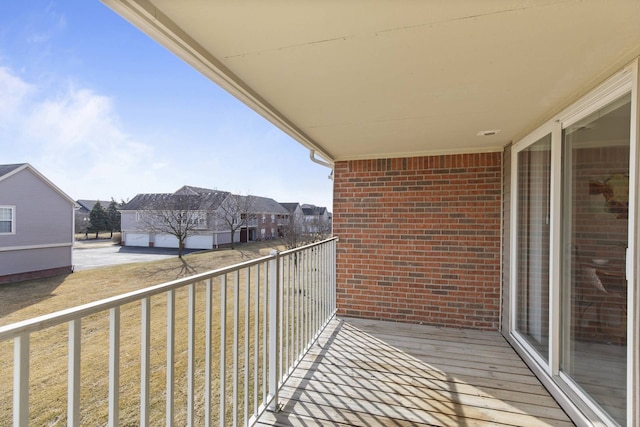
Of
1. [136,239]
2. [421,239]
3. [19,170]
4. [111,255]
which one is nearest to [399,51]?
[421,239]

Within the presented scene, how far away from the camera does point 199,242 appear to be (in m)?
26.4

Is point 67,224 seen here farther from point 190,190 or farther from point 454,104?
point 454,104

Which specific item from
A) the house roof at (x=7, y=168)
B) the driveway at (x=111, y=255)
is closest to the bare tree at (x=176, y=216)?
the driveway at (x=111, y=255)

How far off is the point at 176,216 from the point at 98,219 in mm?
17879

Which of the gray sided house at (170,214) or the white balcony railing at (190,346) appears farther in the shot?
the gray sided house at (170,214)

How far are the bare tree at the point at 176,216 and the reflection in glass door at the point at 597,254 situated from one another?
23.6 meters

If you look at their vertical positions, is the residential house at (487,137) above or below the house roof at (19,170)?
below

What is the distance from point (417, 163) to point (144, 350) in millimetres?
3524

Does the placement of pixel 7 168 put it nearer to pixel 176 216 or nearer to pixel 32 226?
pixel 32 226

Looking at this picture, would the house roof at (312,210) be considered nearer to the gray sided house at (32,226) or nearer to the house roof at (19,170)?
the gray sided house at (32,226)

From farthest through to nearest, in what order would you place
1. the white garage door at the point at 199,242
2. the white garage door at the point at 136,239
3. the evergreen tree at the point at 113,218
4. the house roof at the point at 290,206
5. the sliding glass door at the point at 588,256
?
the house roof at the point at 290,206 < the evergreen tree at the point at 113,218 < the white garage door at the point at 136,239 < the white garage door at the point at 199,242 < the sliding glass door at the point at 588,256

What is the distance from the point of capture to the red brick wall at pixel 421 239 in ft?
11.8

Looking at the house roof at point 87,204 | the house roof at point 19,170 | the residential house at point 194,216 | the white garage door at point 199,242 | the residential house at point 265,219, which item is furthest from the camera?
the house roof at point 87,204

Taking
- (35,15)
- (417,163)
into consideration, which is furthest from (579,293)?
(35,15)
